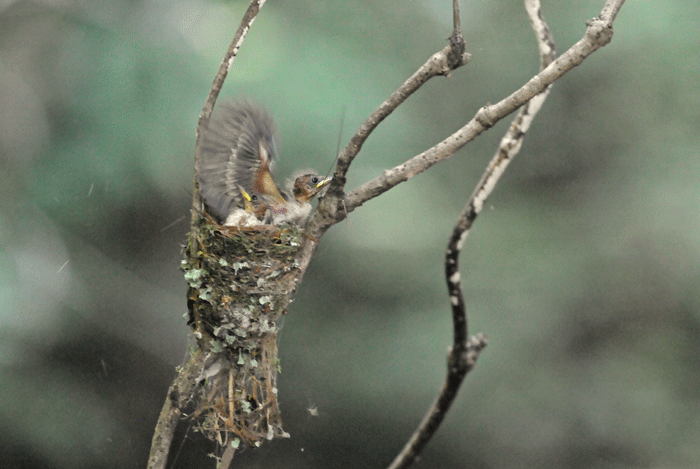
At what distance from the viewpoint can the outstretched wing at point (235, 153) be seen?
220cm

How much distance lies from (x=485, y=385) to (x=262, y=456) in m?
1.56

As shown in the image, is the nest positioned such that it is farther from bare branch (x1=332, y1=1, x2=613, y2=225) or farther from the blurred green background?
the blurred green background

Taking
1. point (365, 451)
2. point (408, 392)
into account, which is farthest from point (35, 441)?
point (408, 392)

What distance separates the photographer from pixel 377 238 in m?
4.14

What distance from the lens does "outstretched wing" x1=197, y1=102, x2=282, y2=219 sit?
2195 mm

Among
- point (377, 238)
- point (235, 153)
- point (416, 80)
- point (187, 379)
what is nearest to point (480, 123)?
point (416, 80)

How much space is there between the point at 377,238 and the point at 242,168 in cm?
191

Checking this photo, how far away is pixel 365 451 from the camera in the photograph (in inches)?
174

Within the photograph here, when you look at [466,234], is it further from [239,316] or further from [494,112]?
[239,316]

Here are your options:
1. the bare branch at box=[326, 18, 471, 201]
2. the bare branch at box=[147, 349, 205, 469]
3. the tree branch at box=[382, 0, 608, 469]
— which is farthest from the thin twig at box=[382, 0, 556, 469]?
the bare branch at box=[147, 349, 205, 469]

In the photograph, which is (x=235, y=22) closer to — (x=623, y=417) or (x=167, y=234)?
(x=167, y=234)

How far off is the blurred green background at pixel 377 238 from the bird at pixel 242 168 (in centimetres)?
113

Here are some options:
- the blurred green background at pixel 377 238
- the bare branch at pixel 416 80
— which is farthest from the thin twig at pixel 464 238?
the blurred green background at pixel 377 238

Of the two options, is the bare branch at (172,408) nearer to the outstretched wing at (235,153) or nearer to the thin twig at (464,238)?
the outstretched wing at (235,153)
